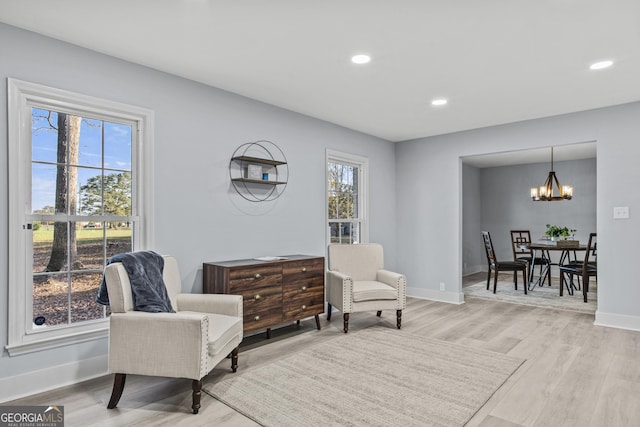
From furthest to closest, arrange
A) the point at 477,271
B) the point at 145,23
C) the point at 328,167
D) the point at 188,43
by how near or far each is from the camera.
A: the point at 477,271
the point at 328,167
the point at 188,43
the point at 145,23

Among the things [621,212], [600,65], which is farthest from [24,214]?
[621,212]

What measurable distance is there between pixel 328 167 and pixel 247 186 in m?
1.41

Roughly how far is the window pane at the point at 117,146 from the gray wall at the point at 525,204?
7.16 m

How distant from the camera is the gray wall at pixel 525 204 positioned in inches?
304

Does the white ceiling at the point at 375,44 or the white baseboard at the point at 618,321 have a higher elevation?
the white ceiling at the point at 375,44

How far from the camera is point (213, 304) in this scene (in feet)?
9.99

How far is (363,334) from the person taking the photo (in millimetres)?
3951

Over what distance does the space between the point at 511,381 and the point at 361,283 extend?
1.92 metres

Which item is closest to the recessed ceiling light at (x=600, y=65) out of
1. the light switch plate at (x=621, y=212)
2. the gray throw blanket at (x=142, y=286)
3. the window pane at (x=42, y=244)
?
the light switch plate at (x=621, y=212)

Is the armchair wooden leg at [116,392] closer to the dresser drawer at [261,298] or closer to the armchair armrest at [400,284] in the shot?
the dresser drawer at [261,298]

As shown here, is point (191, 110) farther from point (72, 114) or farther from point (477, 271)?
point (477, 271)

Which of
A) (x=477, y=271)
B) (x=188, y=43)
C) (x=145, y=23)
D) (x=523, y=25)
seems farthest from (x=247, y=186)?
(x=477, y=271)

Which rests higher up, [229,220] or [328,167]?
[328,167]

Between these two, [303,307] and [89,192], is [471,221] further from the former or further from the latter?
[89,192]
